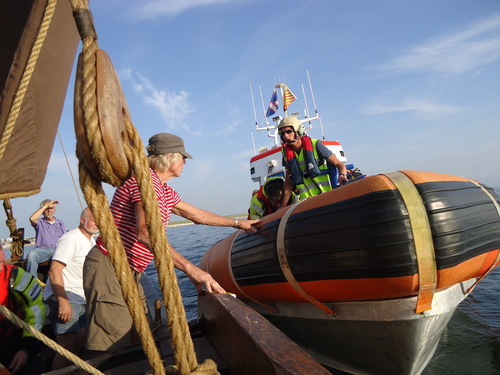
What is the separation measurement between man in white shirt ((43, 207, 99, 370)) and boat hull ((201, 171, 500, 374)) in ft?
5.65

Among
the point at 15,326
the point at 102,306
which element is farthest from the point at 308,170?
the point at 15,326

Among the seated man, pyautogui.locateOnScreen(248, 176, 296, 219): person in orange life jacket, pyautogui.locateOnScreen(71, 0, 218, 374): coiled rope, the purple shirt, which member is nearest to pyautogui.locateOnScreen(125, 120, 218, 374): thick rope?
pyautogui.locateOnScreen(71, 0, 218, 374): coiled rope

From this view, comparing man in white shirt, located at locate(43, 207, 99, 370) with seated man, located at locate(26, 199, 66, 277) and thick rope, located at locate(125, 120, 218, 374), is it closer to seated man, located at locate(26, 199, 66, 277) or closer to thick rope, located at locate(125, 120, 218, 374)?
thick rope, located at locate(125, 120, 218, 374)

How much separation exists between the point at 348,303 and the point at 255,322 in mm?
1137

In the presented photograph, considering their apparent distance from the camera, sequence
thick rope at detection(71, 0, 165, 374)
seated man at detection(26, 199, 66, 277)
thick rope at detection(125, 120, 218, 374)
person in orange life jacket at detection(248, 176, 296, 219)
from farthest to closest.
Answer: seated man at detection(26, 199, 66, 277) → person in orange life jacket at detection(248, 176, 296, 219) → thick rope at detection(125, 120, 218, 374) → thick rope at detection(71, 0, 165, 374)

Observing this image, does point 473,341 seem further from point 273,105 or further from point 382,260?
point 273,105

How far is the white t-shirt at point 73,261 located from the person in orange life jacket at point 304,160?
250 cm

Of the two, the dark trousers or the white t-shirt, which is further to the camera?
the white t-shirt

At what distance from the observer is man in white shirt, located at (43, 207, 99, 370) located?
2.68 metres

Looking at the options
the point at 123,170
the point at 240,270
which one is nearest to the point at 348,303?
the point at 240,270

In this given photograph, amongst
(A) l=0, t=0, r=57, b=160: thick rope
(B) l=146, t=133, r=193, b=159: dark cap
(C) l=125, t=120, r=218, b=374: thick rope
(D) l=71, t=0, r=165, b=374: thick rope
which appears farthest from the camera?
(B) l=146, t=133, r=193, b=159: dark cap

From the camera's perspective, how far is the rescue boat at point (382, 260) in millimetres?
1732

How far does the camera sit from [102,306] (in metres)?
1.95

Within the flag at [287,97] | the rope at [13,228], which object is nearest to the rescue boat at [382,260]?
the rope at [13,228]
